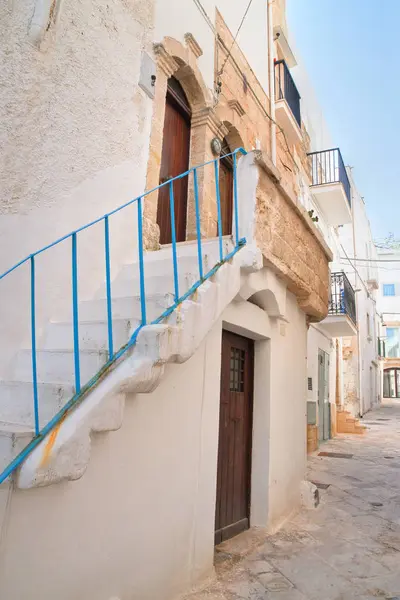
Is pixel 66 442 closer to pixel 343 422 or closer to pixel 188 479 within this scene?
pixel 188 479

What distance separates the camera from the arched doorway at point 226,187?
6.43 meters

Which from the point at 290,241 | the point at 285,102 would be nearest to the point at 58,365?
the point at 290,241

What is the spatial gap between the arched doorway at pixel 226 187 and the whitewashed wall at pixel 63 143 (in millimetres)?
2461

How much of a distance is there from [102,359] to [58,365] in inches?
16.4

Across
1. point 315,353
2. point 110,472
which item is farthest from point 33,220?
point 315,353

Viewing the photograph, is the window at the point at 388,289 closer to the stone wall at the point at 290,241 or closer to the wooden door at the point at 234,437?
the stone wall at the point at 290,241

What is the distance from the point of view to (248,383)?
171 inches

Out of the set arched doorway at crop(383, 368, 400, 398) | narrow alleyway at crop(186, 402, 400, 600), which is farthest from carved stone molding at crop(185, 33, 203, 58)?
arched doorway at crop(383, 368, 400, 398)

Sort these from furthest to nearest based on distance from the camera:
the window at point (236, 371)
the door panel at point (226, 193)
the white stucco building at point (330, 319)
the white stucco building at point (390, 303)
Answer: the white stucco building at point (390, 303)
the white stucco building at point (330, 319)
the door panel at point (226, 193)
the window at point (236, 371)

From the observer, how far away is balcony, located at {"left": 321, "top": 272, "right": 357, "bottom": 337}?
11.4 metres

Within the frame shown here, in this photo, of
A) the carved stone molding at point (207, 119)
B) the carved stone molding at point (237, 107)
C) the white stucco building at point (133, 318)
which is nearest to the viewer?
the white stucco building at point (133, 318)

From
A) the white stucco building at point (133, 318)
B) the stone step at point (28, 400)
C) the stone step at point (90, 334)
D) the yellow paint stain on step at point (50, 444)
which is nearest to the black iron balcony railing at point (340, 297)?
the white stucco building at point (133, 318)

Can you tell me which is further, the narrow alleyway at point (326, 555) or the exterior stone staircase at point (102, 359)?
the narrow alleyway at point (326, 555)

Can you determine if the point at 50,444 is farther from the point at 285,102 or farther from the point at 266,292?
the point at 285,102
